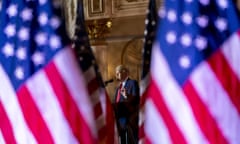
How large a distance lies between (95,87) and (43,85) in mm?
321

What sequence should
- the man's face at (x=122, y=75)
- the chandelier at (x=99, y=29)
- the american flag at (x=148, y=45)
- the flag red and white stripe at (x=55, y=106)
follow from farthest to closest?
the chandelier at (x=99, y=29)
the man's face at (x=122, y=75)
the american flag at (x=148, y=45)
the flag red and white stripe at (x=55, y=106)

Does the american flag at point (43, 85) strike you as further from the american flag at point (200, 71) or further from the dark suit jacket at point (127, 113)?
the dark suit jacket at point (127, 113)

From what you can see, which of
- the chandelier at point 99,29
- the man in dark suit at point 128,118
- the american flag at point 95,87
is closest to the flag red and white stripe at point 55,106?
the american flag at point 95,87

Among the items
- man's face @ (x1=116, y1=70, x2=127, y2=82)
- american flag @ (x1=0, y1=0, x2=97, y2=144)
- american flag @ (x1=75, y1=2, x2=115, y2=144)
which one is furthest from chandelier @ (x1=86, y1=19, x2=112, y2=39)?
american flag @ (x1=0, y1=0, x2=97, y2=144)

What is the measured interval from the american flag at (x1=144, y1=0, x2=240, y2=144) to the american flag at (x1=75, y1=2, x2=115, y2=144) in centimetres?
43

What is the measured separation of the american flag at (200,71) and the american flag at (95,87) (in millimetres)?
431

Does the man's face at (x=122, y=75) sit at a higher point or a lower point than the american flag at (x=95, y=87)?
lower

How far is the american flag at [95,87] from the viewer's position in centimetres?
195

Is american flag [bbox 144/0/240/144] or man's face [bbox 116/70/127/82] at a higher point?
american flag [bbox 144/0/240/144]

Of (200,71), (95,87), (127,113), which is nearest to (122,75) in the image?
(127,113)

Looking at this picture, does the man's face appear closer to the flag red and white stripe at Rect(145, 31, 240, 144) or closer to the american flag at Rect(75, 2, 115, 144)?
the american flag at Rect(75, 2, 115, 144)

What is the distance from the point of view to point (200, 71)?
1562mm

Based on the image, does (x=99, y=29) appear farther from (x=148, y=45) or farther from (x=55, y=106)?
(x=55, y=106)

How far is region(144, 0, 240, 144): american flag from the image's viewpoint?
1559mm
